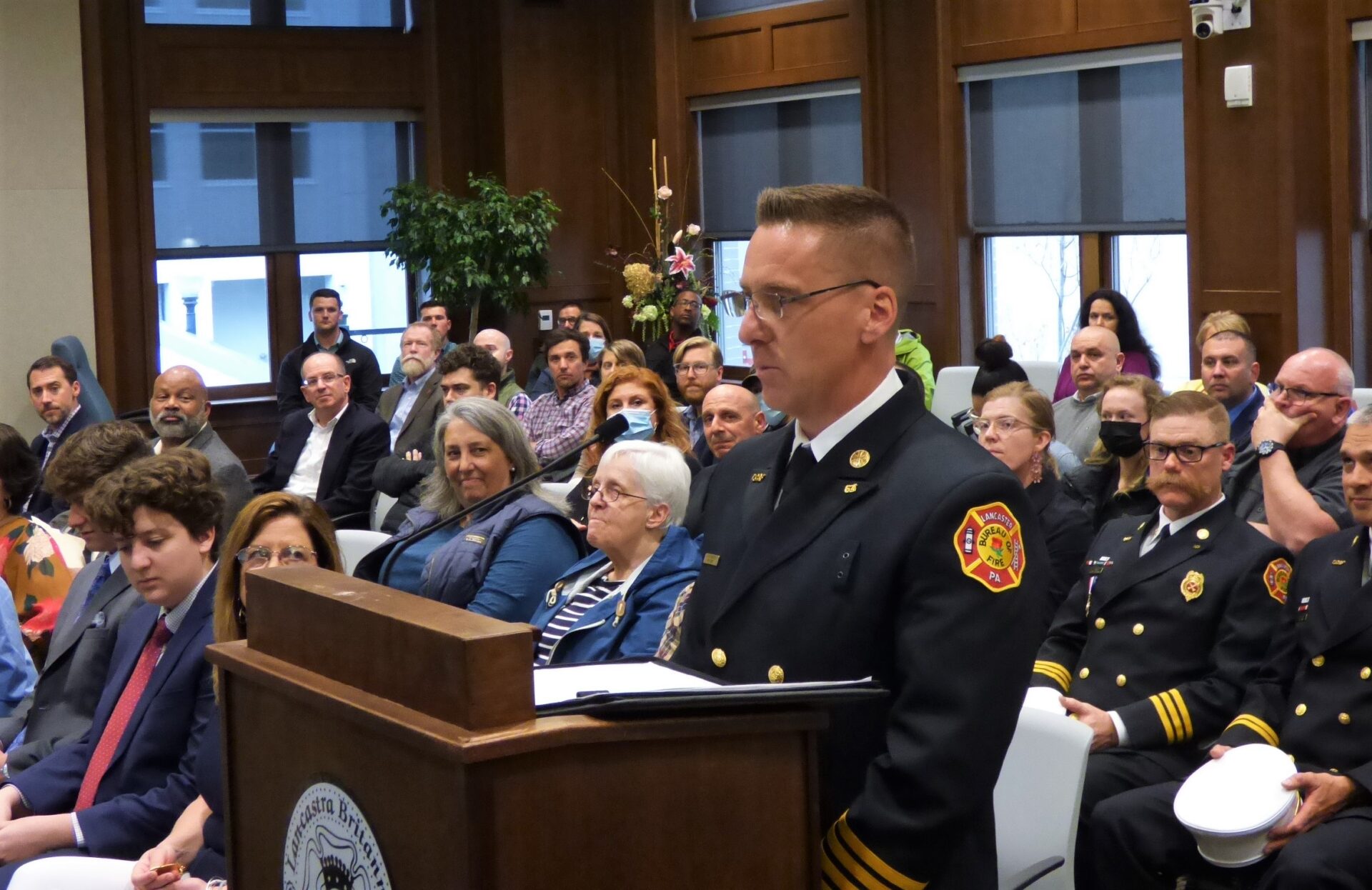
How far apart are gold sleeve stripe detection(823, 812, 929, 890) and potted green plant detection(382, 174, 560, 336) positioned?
27.5ft

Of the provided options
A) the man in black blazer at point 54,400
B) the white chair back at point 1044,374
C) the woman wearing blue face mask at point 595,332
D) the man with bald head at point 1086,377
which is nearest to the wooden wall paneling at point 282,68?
the woman wearing blue face mask at point 595,332

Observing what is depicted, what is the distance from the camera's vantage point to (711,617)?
1539 mm

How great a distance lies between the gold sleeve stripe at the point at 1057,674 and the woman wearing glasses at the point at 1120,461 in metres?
0.84

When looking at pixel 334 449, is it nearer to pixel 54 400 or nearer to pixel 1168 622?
pixel 54 400

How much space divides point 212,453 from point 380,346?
5157mm

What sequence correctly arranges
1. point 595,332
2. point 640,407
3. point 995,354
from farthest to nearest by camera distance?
1. point 595,332
2. point 995,354
3. point 640,407

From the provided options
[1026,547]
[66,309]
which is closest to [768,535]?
[1026,547]

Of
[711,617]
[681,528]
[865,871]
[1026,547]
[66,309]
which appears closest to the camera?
[865,871]

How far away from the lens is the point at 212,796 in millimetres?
2574

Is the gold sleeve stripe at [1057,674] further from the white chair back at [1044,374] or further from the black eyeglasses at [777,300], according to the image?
the white chair back at [1044,374]

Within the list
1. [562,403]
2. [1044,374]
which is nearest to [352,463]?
[562,403]

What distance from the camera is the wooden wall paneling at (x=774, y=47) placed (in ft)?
28.6

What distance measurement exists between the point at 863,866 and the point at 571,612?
77.7 inches

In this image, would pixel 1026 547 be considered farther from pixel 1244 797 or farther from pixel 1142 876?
pixel 1142 876
